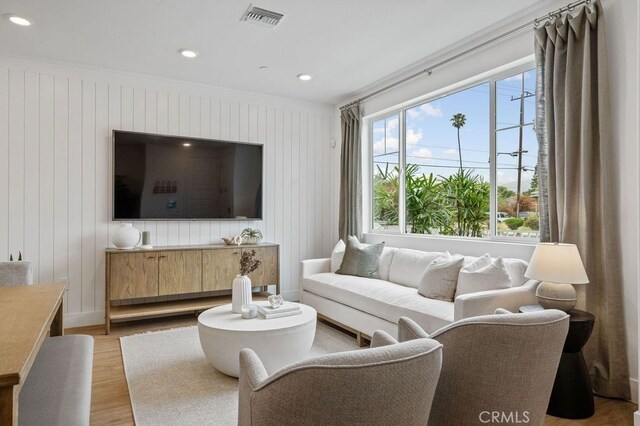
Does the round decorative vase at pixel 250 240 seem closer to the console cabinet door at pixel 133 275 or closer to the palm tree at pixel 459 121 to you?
the console cabinet door at pixel 133 275

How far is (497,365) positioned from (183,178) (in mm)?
3869

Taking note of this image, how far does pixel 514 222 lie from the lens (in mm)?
3301

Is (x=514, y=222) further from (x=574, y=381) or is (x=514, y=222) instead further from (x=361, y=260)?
(x=361, y=260)

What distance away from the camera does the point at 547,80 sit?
277cm

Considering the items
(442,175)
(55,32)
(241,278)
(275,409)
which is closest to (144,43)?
(55,32)

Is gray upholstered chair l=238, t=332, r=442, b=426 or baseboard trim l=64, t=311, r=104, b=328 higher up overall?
gray upholstered chair l=238, t=332, r=442, b=426

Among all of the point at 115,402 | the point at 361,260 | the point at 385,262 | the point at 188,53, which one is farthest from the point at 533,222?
the point at 188,53

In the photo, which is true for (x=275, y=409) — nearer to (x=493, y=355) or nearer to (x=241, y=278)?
(x=493, y=355)

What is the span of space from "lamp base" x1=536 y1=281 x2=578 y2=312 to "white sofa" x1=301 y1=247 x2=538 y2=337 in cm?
18

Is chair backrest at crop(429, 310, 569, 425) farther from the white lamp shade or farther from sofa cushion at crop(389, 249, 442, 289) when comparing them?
sofa cushion at crop(389, 249, 442, 289)

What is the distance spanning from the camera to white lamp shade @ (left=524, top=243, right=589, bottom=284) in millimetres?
2254

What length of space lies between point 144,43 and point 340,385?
3559mm

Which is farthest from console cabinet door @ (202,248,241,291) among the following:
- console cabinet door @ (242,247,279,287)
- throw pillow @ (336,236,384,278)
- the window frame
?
the window frame

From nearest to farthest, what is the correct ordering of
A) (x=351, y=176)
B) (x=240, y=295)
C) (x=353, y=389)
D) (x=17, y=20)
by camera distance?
(x=353, y=389) → (x=240, y=295) → (x=17, y=20) → (x=351, y=176)
